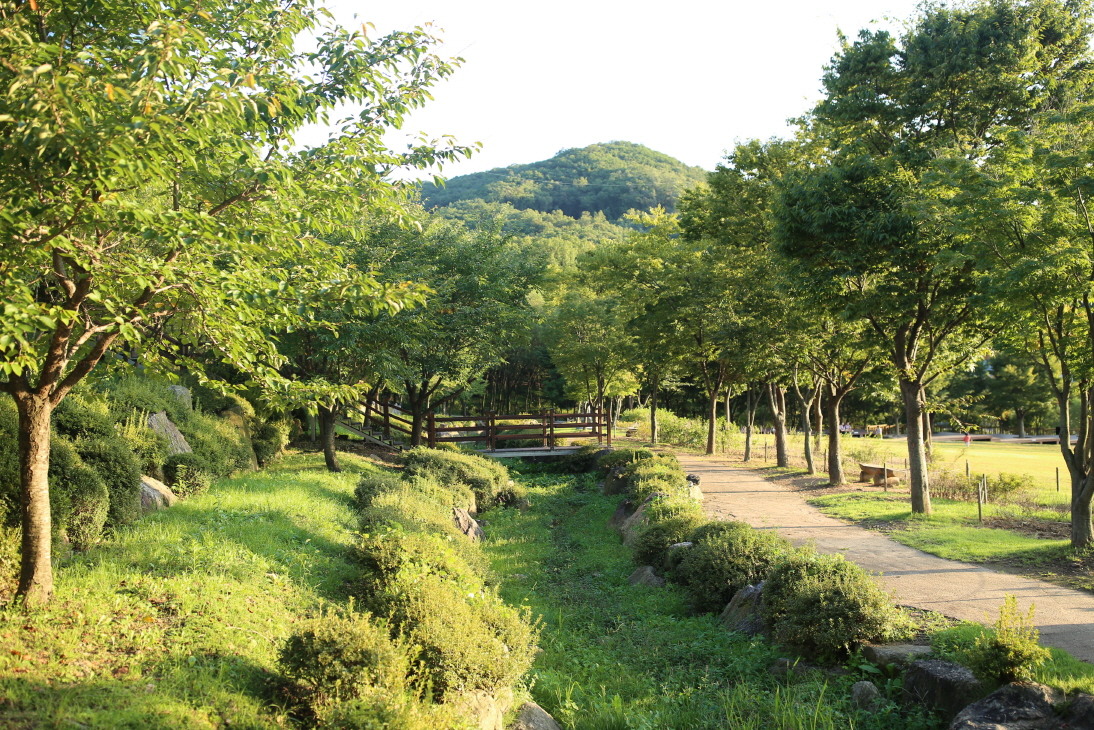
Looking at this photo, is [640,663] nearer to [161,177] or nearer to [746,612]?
[746,612]

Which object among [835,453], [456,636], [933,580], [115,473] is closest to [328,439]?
[115,473]

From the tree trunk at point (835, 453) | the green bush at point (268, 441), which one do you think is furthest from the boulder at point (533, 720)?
the tree trunk at point (835, 453)

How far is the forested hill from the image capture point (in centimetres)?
9556

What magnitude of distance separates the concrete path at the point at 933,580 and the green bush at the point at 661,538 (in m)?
1.85

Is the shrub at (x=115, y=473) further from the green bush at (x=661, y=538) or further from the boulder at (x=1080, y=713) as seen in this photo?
the boulder at (x=1080, y=713)

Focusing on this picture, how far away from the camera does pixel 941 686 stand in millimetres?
4996

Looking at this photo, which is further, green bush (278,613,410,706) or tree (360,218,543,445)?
tree (360,218,543,445)

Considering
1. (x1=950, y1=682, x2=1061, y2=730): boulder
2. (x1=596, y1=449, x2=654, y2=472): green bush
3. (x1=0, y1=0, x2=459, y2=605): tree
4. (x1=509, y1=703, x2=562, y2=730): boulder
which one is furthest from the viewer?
(x1=596, y1=449, x2=654, y2=472): green bush

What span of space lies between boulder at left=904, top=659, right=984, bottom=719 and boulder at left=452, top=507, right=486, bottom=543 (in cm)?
770

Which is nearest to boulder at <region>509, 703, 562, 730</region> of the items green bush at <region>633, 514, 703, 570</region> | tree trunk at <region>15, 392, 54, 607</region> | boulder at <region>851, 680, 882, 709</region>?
boulder at <region>851, 680, 882, 709</region>

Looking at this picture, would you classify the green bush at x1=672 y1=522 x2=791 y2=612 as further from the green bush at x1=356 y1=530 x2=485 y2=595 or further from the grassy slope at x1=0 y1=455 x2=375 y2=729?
the grassy slope at x1=0 y1=455 x2=375 y2=729

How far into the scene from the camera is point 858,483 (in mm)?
18516

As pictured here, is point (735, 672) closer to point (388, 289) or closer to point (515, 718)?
point (515, 718)

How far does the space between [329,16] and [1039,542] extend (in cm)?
1211
